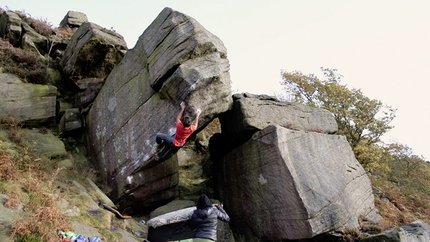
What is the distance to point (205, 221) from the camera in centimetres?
813

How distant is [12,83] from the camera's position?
12891 mm

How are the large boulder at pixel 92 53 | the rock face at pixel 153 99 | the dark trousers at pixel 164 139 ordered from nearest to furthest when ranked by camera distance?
the dark trousers at pixel 164 139
the rock face at pixel 153 99
the large boulder at pixel 92 53

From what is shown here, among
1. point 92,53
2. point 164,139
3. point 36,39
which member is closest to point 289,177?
point 164,139

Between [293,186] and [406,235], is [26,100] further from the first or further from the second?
[406,235]

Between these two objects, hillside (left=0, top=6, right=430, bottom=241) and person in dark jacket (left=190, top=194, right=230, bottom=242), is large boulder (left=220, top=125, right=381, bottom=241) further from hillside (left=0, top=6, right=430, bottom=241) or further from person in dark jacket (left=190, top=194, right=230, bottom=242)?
person in dark jacket (left=190, top=194, right=230, bottom=242)

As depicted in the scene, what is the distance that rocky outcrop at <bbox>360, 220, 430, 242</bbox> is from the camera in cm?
979

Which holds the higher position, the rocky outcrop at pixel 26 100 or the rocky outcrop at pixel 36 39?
the rocky outcrop at pixel 36 39

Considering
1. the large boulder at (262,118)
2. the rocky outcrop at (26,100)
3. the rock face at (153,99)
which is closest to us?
the rock face at (153,99)

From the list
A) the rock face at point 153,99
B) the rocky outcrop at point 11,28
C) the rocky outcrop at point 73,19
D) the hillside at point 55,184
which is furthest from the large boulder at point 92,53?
the rocky outcrop at point 73,19

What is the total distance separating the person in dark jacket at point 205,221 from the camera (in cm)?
800

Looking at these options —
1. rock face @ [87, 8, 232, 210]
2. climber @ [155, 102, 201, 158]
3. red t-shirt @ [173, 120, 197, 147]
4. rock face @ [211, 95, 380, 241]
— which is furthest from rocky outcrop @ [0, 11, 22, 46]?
rock face @ [211, 95, 380, 241]

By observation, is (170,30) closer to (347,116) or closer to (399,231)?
(399,231)

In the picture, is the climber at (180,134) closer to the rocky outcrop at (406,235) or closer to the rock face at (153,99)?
the rock face at (153,99)

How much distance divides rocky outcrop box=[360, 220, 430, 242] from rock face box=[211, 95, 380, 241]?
3.94 ft
